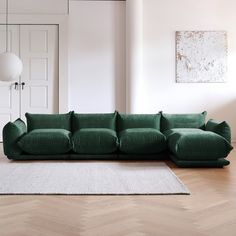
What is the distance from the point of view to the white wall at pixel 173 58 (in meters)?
6.96

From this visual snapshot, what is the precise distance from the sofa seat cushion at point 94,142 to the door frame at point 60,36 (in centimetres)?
216

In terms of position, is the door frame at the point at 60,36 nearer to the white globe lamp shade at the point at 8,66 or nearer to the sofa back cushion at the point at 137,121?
the white globe lamp shade at the point at 8,66

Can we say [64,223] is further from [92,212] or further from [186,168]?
[186,168]

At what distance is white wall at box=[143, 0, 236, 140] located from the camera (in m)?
6.96

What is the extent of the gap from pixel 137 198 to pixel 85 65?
4280mm

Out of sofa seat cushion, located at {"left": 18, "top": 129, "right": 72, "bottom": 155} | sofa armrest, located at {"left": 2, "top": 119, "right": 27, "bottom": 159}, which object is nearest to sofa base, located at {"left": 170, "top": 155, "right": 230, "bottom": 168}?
sofa seat cushion, located at {"left": 18, "top": 129, "right": 72, "bottom": 155}

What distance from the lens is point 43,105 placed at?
7.04m

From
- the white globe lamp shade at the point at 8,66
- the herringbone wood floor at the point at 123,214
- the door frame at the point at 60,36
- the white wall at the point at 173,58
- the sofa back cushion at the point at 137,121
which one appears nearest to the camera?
the herringbone wood floor at the point at 123,214

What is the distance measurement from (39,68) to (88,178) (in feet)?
12.0

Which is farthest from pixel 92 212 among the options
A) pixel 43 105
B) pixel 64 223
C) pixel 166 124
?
pixel 43 105

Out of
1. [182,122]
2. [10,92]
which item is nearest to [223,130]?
[182,122]

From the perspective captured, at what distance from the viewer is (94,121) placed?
545 centimetres

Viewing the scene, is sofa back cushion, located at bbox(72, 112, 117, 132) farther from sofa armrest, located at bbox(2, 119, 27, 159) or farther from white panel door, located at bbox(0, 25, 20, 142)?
white panel door, located at bbox(0, 25, 20, 142)

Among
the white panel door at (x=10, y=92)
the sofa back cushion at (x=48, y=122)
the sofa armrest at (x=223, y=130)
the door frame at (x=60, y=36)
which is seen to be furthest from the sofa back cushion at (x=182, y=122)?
the white panel door at (x=10, y=92)
